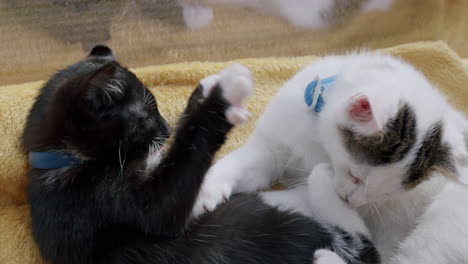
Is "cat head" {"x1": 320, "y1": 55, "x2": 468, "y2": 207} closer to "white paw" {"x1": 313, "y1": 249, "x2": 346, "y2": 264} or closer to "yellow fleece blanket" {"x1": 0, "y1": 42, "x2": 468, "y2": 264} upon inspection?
"white paw" {"x1": 313, "y1": 249, "x2": 346, "y2": 264}

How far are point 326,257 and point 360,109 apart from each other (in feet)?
1.55

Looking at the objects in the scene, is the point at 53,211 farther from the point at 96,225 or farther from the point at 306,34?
the point at 306,34

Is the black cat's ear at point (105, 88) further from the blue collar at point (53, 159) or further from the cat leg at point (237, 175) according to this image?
the cat leg at point (237, 175)

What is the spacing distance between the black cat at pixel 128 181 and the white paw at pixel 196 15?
1.15m

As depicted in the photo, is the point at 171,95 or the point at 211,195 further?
the point at 171,95

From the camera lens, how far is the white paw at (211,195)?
4.60 feet

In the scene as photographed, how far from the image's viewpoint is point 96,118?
119 cm

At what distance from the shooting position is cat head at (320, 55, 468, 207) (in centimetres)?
120

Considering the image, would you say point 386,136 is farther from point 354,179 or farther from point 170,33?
point 170,33

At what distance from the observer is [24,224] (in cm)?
168

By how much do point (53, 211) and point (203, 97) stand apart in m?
0.56

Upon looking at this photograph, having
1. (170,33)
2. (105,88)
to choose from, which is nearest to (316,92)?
(105,88)

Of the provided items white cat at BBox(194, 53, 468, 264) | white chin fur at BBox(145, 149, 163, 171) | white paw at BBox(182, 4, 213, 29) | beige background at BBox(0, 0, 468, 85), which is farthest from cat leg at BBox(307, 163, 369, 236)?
white paw at BBox(182, 4, 213, 29)

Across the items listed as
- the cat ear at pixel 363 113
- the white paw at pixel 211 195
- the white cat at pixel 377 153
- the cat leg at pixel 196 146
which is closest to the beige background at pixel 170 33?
the white cat at pixel 377 153
